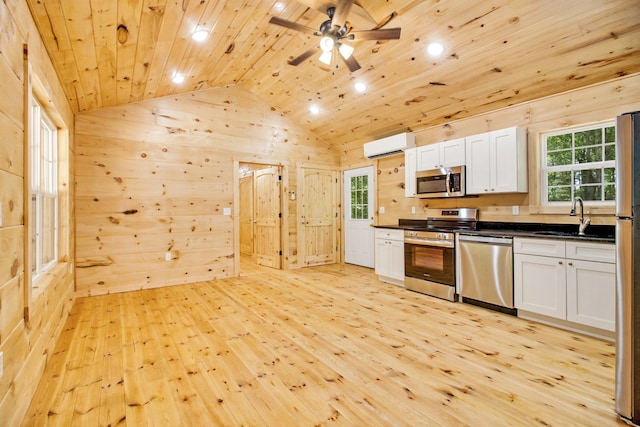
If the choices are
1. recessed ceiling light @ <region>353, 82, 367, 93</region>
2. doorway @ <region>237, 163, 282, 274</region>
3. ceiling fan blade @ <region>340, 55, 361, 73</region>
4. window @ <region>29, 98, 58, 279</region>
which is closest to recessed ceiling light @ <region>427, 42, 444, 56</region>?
ceiling fan blade @ <region>340, 55, 361, 73</region>

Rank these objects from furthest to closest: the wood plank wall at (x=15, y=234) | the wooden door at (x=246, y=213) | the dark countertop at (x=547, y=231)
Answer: the wooden door at (x=246, y=213), the dark countertop at (x=547, y=231), the wood plank wall at (x=15, y=234)

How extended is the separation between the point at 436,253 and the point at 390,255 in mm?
875

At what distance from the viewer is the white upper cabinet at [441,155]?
169 inches

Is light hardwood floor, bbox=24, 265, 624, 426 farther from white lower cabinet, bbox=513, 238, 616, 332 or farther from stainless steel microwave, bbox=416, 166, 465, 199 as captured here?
stainless steel microwave, bbox=416, 166, 465, 199

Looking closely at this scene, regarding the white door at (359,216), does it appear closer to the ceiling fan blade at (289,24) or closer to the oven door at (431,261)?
the oven door at (431,261)

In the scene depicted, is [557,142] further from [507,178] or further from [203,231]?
[203,231]

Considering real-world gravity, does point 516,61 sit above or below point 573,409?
above

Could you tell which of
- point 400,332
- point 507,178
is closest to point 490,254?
point 507,178

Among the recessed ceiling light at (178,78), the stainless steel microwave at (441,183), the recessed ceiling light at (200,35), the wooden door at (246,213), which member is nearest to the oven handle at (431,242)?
the stainless steel microwave at (441,183)

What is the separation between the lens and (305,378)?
2217 mm

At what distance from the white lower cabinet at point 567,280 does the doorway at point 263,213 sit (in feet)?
13.9

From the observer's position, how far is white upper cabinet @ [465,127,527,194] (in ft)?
12.3

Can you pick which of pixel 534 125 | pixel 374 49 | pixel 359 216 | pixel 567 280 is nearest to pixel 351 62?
pixel 374 49

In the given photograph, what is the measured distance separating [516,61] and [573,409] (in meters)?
3.24
